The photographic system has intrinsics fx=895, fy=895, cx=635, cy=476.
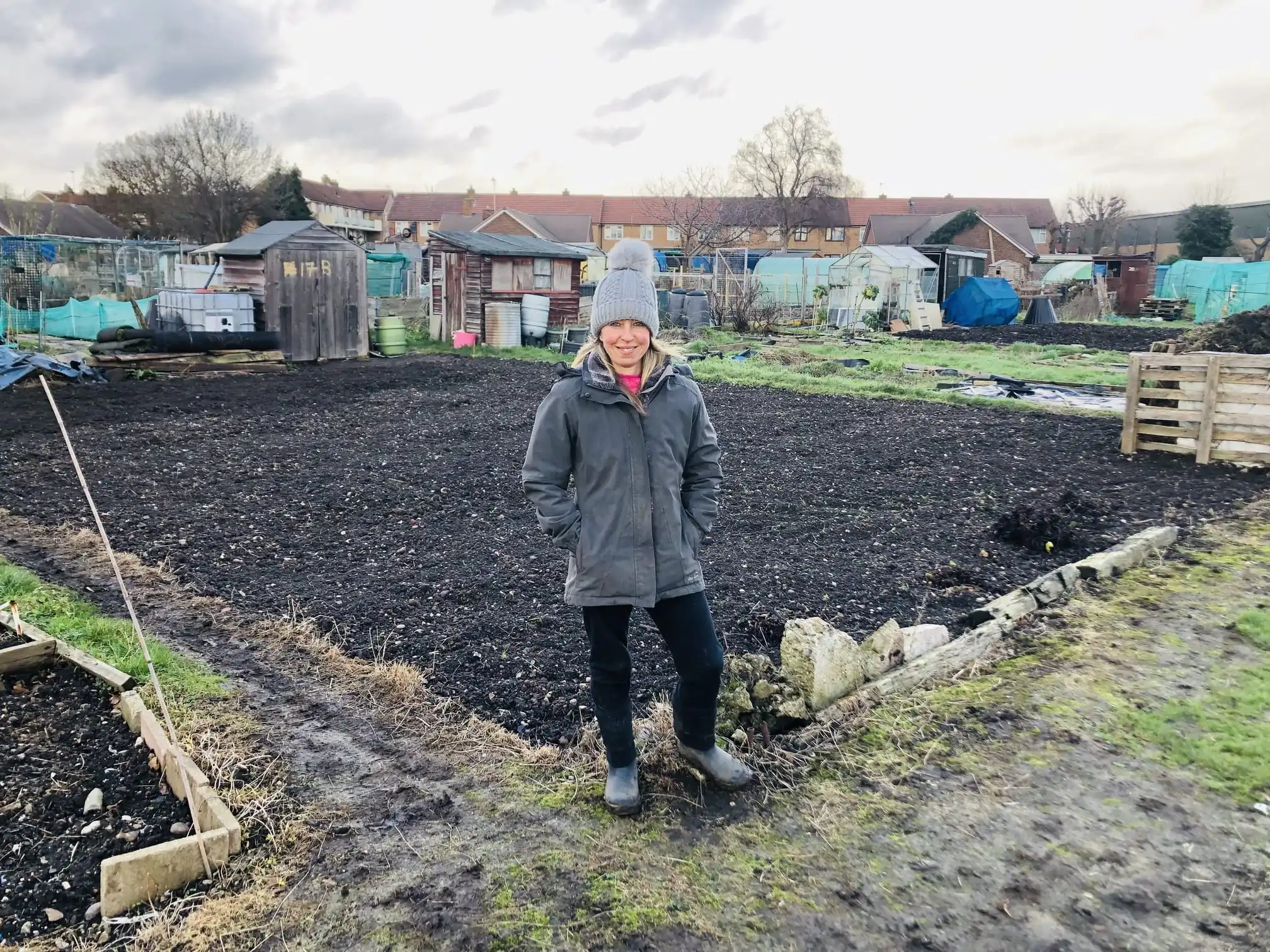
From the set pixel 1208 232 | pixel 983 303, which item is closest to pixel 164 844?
pixel 983 303

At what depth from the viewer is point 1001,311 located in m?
32.4

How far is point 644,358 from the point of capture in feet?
9.68

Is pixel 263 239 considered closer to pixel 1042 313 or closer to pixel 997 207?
pixel 1042 313

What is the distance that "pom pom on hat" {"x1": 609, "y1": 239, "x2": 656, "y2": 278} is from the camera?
116 inches

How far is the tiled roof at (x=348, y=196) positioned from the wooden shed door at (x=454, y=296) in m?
57.7

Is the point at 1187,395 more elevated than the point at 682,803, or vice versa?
the point at 1187,395

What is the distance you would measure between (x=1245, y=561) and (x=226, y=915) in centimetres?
601

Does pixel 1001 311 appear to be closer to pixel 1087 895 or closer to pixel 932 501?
pixel 932 501

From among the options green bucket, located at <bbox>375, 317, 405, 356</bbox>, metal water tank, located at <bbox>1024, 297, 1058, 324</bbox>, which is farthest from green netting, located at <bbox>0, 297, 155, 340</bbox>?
metal water tank, located at <bbox>1024, 297, 1058, 324</bbox>

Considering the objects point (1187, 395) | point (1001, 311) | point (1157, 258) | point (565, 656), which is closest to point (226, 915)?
point (565, 656)

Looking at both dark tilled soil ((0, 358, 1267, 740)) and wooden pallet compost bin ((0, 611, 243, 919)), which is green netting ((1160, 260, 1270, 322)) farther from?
wooden pallet compost bin ((0, 611, 243, 919))

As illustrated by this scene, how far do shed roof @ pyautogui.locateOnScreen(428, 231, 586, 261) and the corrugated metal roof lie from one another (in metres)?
3.58

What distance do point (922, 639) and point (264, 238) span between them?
18.4 metres

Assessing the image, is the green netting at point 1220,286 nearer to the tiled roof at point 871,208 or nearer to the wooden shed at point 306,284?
the wooden shed at point 306,284
